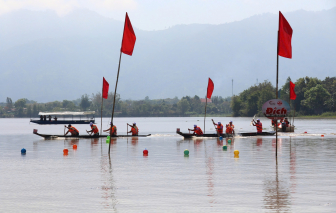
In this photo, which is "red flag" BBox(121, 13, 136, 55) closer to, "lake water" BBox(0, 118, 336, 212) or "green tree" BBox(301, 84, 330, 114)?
"lake water" BBox(0, 118, 336, 212)

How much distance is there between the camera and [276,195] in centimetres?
1509

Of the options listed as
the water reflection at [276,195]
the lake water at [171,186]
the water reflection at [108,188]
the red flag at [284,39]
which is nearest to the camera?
the water reflection at [276,195]

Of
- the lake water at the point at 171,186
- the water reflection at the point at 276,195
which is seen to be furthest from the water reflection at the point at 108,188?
the water reflection at the point at 276,195

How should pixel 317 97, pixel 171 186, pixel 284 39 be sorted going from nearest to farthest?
pixel 171 186, pixel 284 39, pixel 317 97

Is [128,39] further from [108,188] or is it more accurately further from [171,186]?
[108,188]

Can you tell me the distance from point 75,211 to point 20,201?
98.9 inches

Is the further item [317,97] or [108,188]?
[317,97]

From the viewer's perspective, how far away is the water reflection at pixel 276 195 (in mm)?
13188

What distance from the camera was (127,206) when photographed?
44.5 feet

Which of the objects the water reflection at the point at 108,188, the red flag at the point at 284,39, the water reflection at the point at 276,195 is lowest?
the water reflection at the point at 108,188

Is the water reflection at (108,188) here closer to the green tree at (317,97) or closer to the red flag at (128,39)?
the red flag at (128,39)

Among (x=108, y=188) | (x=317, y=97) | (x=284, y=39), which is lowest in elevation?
(x=108, y=188)

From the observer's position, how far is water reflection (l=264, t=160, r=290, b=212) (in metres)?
13.2

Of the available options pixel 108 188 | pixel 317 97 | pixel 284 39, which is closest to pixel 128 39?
pixel 284 39
